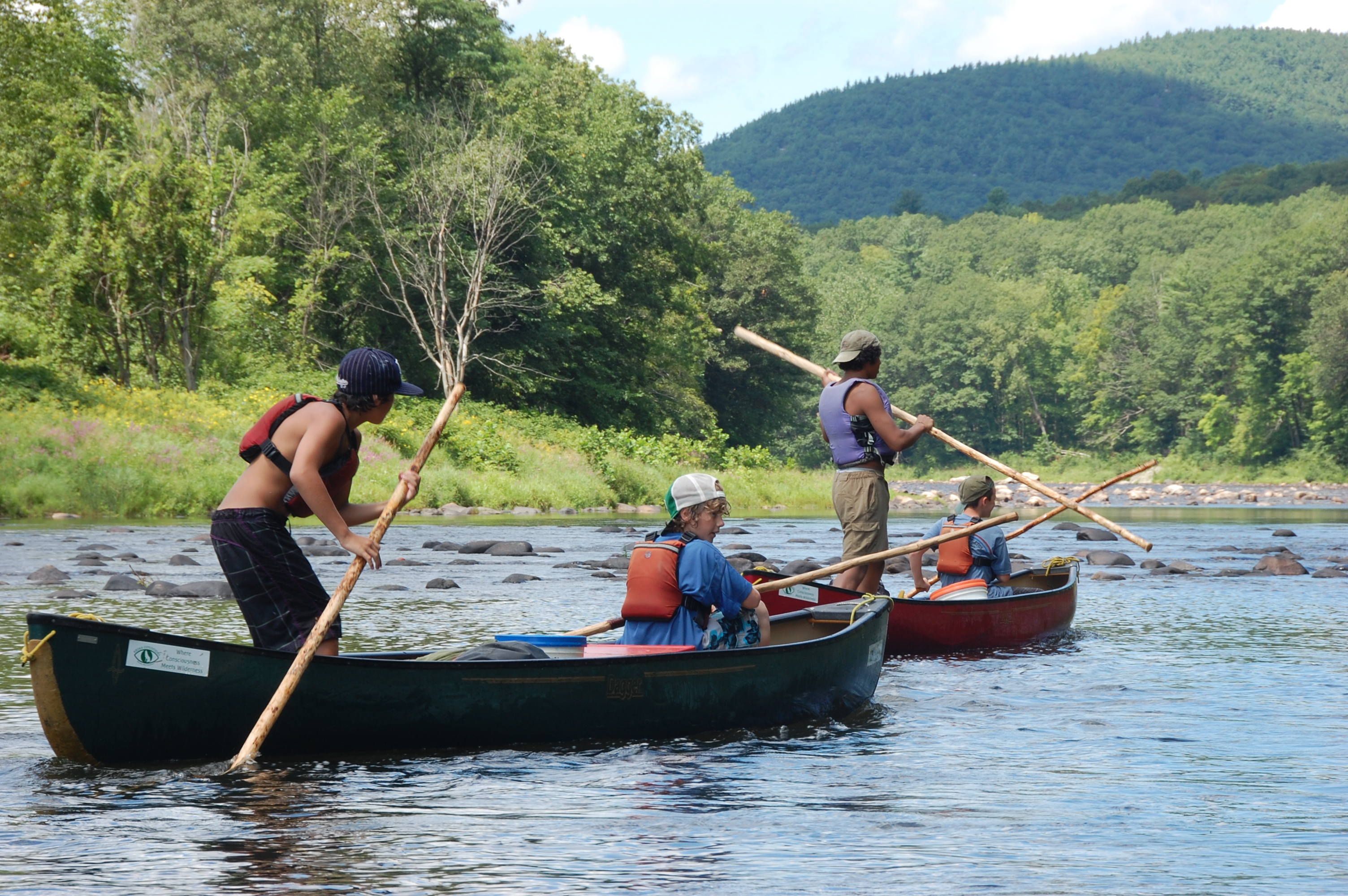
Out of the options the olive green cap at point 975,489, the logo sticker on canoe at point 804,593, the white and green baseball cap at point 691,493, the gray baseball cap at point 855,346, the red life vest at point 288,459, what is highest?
the gray baseball cap at point 855,346

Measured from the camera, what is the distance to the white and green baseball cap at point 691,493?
7.06m

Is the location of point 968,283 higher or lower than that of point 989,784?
higher

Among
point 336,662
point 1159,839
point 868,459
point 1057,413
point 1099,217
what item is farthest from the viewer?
point 1099,217

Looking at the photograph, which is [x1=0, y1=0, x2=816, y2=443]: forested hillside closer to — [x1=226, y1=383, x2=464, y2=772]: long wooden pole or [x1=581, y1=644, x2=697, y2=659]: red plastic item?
[x1=581, y1=644, x2=697, y2=659]: red plastic item

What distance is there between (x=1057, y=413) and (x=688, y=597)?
3356 inches

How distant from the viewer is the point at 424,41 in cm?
4388

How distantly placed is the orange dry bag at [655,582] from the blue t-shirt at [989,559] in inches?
167

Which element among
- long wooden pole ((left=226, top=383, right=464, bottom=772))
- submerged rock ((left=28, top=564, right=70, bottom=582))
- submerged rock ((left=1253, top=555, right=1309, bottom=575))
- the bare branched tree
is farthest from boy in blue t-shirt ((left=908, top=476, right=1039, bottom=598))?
the bare branched tree

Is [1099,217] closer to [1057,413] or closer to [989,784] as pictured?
[1057,413]

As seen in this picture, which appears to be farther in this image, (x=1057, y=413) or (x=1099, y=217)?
(x=1099, y=217)

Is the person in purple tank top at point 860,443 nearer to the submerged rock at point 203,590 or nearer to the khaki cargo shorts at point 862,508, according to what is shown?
the khaki cargo shorts at point 862,508

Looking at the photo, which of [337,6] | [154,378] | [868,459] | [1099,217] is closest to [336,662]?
[868,459]

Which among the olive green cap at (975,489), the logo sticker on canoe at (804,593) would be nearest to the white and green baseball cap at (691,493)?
the logo sticker on canoe at (804,593)

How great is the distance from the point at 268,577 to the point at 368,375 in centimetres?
108
